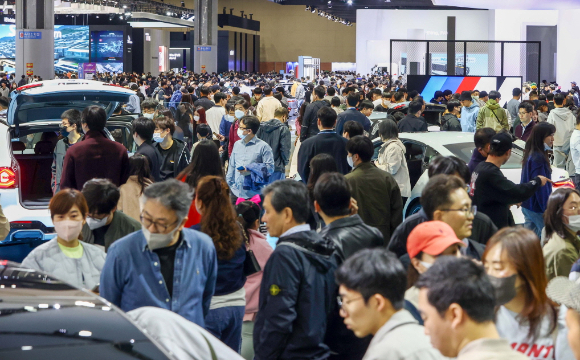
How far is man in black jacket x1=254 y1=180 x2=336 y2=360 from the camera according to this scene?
10.9 feet

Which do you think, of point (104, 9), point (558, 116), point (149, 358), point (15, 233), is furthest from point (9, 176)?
point (104, 9)

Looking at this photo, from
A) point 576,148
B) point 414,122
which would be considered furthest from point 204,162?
point 414,122

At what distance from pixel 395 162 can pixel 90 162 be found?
3052 mm

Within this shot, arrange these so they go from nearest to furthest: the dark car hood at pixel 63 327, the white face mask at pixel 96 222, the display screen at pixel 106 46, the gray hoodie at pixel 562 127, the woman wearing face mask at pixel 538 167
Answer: the dark car hood at pixel 63 327
the white face mask at pixel 96 222
the woman wearing face mask at pixel 538 167
the gray hoodie at pixel 562 127
the display screen at pixel 106 46

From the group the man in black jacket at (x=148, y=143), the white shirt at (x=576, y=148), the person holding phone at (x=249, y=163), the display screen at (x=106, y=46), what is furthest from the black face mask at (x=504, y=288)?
the display screen at (x=106, y=46)

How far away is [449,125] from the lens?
12.2 m

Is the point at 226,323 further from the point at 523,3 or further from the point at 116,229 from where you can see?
the point at 523,3

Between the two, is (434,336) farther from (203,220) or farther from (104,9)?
(104,9)

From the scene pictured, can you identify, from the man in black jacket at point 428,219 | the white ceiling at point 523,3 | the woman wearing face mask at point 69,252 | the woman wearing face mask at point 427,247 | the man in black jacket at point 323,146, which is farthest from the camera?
the white ceiling at point 523,3

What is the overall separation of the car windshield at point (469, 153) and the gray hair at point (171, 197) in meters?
5.27

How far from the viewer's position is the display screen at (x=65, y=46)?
43031mm

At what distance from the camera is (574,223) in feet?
14.6

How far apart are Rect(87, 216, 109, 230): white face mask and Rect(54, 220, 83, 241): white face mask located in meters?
0.46

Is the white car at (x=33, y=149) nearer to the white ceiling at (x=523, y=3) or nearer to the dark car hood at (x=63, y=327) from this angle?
the dark car hood at (x=63, y=327)
